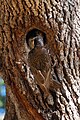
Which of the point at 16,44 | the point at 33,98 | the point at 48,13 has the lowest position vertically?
the point at 33,98

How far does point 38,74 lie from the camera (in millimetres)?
1987

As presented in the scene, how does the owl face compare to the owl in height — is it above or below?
above

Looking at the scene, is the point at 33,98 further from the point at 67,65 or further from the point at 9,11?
the point at 9,11

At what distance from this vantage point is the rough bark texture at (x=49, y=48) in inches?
76.1

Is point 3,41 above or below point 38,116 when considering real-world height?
above

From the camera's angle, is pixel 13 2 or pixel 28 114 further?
pixel 28 114

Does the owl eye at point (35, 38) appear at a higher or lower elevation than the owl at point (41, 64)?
higher

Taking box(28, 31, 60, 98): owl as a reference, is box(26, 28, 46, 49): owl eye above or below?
above

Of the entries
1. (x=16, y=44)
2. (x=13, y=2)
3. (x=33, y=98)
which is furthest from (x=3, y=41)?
(x=33, y=98)

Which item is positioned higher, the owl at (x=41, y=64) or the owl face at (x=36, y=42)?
the owl face at (x=36, y=42)

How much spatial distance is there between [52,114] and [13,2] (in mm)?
680

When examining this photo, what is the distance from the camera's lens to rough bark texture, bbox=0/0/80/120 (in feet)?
6.34

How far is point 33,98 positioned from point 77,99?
257 mm

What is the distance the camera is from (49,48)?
1974 mm
